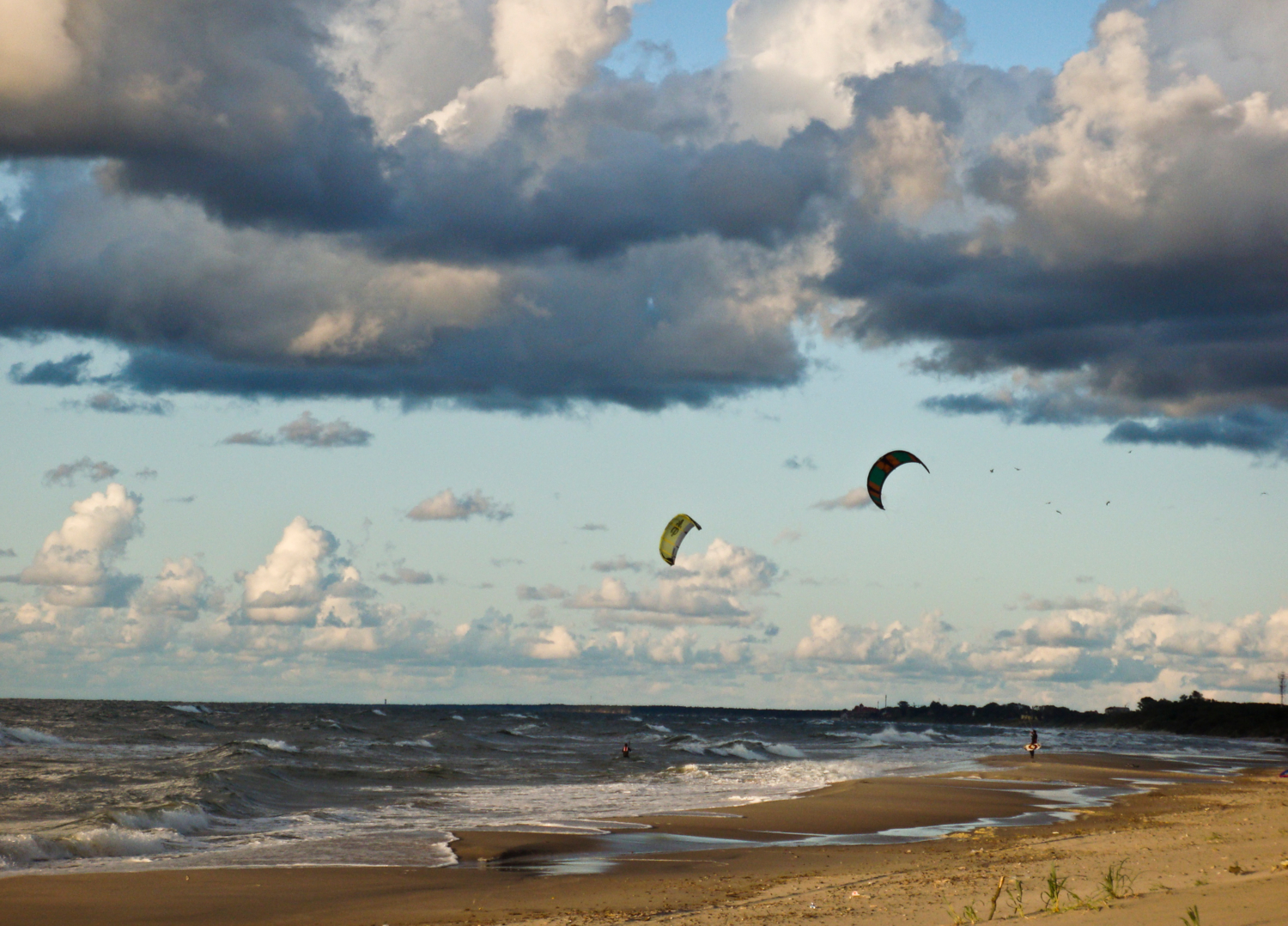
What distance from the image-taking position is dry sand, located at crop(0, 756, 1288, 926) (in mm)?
12070

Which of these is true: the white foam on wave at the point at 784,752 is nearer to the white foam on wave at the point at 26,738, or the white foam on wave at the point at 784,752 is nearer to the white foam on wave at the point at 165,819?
the white foam on wave at the point at 26,738

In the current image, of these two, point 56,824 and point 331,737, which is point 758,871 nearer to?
point 56,824

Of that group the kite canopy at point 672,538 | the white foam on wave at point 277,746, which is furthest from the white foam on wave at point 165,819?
the white foam on wave at point 277,746

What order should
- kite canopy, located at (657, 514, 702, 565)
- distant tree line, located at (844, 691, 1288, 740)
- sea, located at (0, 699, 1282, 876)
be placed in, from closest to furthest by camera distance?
sea, located at (0, 699, 1282, 876)
kite canopy, located at (657, 514, 702, 565)
distant tree line, located at (844, 691, 1288, 740)

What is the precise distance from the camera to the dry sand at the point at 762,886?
12070mm

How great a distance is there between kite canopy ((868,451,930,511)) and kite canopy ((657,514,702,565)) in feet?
23.4

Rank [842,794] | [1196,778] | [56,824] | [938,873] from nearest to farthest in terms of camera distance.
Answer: [938,873] → [56,824] → [842,794] → [1196,778]

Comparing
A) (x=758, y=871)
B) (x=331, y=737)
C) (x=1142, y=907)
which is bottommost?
(x=331, y=737)

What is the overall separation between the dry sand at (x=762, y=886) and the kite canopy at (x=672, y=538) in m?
17.1

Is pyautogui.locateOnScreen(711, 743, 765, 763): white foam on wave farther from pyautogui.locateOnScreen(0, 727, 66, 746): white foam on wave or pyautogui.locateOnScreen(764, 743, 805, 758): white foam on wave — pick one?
pyautogui.locateOnScreen(0, 727, 66, 746): white foam on wave

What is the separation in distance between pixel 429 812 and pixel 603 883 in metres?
11.8

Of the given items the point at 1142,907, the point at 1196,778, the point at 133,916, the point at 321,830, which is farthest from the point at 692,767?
the point at 1142,907

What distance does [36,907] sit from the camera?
15.1m

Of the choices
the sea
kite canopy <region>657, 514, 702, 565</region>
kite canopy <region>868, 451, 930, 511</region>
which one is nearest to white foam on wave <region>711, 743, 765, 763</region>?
the sea
